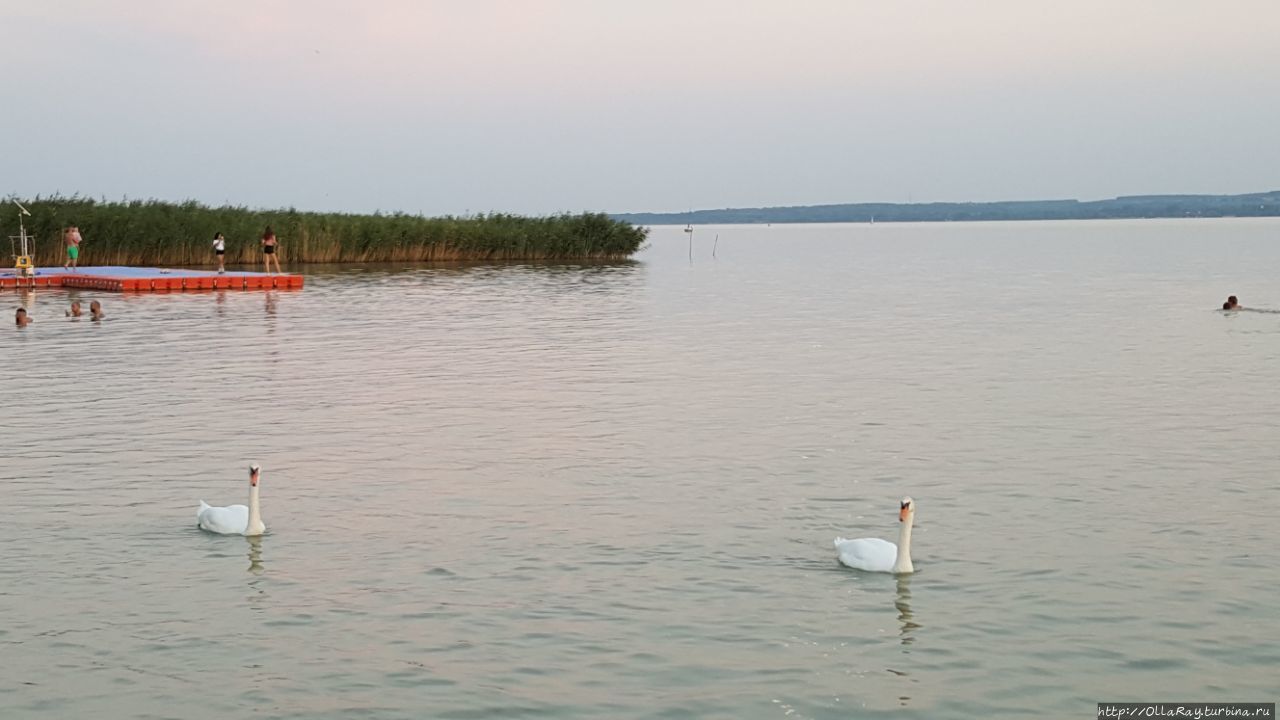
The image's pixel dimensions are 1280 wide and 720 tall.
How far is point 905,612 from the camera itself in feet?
34.6

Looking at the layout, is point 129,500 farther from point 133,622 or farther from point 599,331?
point 599,331

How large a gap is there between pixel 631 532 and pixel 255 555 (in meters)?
→ 3.25

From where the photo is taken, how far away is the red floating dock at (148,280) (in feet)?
151

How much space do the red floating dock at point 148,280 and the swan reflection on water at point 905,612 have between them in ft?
127

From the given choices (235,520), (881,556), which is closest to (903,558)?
(881,556)

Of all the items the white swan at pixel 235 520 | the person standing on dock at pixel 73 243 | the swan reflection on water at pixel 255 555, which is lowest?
the swan reflection on water at pixel 255 555

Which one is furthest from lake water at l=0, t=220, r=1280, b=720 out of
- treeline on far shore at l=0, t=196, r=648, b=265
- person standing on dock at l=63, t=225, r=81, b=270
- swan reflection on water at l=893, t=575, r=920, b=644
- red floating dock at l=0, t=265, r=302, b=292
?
treeline on far shore at l=0, t=196, r=648, b=265

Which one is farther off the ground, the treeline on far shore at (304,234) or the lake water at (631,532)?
the treeline on far shore at (304,234)

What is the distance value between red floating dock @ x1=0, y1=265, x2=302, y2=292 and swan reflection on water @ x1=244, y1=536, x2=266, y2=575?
35.4m

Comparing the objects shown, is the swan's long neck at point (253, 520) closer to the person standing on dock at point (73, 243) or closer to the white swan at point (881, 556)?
the white swan at point (881, 556)

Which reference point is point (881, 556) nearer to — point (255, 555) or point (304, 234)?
point (255, 555)

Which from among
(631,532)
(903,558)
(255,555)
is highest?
(903,558)

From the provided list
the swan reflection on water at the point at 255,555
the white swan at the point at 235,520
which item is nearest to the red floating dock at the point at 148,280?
the white swan at the point at 235,520

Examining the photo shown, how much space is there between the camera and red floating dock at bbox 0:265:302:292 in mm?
45969
